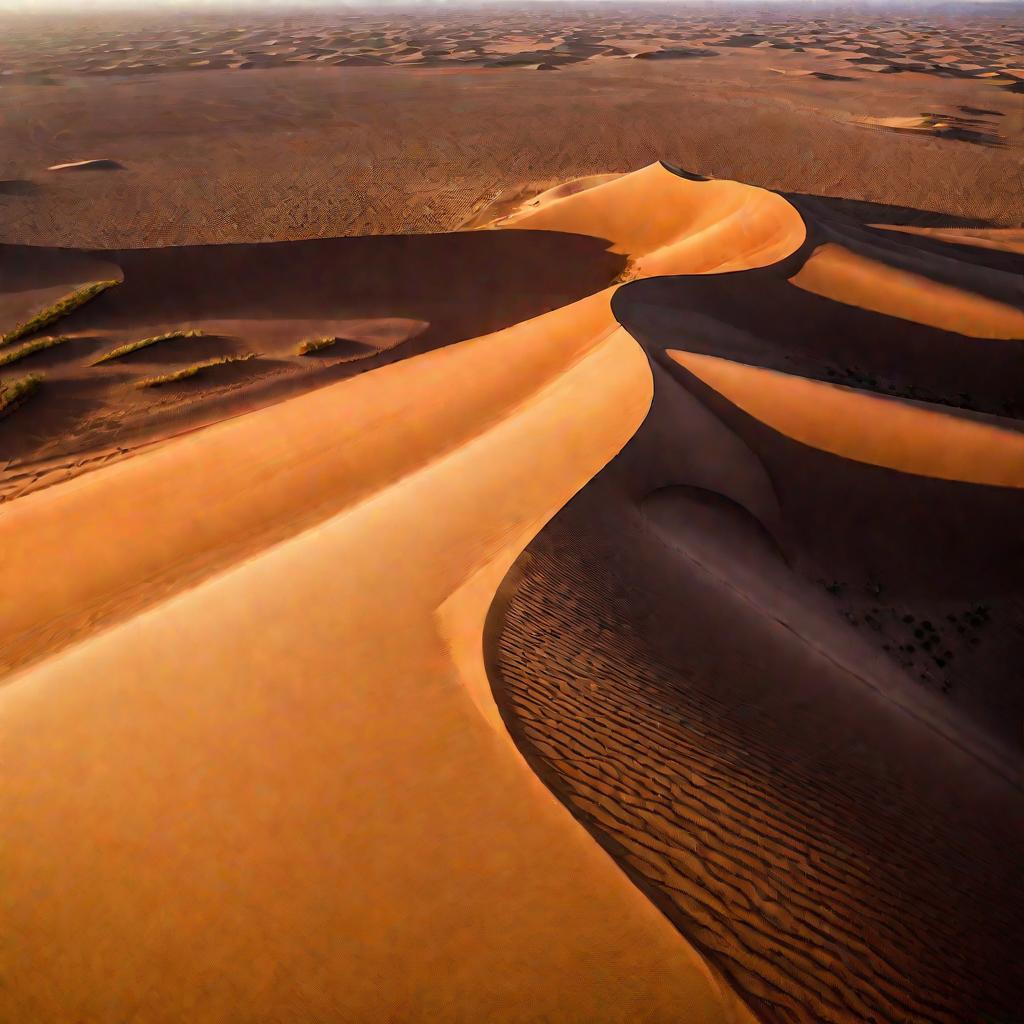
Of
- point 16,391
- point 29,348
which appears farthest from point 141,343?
point 16,391

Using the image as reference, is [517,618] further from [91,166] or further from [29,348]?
[91,166]

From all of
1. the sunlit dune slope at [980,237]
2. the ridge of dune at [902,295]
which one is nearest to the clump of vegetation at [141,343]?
the ridge of dune at [902,295]

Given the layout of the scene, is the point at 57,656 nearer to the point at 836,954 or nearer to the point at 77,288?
the point at 836,954

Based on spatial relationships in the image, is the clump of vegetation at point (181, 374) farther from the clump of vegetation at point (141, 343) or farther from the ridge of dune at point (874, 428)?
the ridge of dune at point (874, 428)

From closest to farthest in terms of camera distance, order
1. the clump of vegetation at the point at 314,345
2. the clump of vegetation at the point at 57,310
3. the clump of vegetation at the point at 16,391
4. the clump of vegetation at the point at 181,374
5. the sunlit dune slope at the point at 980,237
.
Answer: the clump of vegetation at the point at 16,391 < the clump of vegetation at the point at 181,374 < the clump of vegetation at the point at 314,345 < the clump of vegetation at the point at 57,310 < the sunlit dune slope at the point at 980,237

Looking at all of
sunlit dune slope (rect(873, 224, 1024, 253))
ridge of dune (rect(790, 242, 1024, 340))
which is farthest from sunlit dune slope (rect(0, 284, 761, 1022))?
sunlit dune slope (rect(873, 224, 1024, 253))
